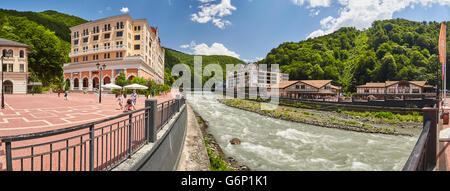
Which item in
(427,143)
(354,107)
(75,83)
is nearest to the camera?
(427,143)

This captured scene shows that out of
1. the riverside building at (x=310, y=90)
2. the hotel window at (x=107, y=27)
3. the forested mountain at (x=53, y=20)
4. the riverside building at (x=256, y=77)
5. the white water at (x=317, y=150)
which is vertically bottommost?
the white water at (x=317, y=150)

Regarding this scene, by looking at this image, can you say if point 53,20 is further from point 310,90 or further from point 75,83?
point 310,90

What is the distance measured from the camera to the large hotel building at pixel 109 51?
3947 cm

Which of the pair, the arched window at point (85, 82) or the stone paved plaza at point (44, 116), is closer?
the stone paved plaza at point (44, 116)

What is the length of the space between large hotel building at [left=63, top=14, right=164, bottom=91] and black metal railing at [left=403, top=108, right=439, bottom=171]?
40.3 meters

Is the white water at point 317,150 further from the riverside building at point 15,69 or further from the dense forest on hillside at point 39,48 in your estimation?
the dense forest on hillside at point 39,48

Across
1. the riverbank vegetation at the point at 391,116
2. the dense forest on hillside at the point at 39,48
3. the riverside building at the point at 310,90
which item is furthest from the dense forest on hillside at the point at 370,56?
the dense forest on hillside at the point at 39,48

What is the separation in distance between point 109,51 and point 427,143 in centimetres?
4963

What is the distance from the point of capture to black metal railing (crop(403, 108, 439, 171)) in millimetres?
2535

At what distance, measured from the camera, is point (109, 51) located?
137 feet

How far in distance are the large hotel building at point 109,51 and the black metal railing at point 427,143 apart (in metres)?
40.3

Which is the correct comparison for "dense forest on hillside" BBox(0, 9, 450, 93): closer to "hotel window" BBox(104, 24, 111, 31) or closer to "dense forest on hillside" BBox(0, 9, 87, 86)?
"dense forest on hillside" BBox(0, 9, 87, 86)

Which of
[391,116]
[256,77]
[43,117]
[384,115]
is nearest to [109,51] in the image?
[43,117]

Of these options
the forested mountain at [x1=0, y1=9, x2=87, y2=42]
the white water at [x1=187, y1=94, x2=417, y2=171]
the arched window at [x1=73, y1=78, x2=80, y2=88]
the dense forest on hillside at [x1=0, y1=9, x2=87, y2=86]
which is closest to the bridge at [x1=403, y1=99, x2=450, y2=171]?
the white water at [x1=187, y1=94, x2=417, y2=171]
